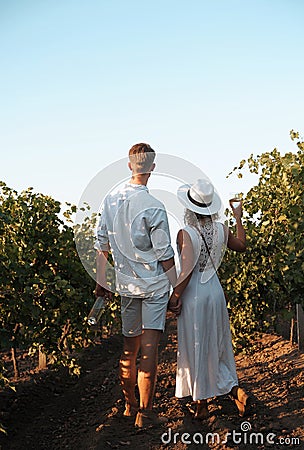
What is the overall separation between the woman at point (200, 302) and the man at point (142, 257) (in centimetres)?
15

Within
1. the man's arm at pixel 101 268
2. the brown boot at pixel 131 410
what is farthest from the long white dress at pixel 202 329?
the man's arm at pixel 101 268

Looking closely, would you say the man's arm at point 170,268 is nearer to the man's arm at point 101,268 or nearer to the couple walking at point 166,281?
the couple walking at point 166,281

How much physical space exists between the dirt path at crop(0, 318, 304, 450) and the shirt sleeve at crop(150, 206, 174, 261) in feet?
4.03

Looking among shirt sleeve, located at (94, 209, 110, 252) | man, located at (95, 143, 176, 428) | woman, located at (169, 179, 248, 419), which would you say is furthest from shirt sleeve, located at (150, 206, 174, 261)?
shirt sleeve, located at (94, 209, 110, 252)

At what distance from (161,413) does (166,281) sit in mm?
1227

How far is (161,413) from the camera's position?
446 cm

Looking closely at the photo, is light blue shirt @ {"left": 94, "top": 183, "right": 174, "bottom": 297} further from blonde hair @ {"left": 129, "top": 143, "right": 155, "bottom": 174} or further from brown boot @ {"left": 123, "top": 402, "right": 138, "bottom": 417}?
brown boot @ {"left": 123, "top": 402, "right": 138, "bottom": 417}

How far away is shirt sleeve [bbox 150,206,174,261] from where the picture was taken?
378 cm

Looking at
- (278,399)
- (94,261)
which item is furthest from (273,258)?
(94,261)

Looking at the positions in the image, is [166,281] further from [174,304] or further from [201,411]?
[201,411]

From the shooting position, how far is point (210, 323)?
4.05 m

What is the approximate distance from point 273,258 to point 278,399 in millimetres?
1567

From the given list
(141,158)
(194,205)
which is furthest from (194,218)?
(141,158)

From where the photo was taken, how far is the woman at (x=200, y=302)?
3.94 meters
